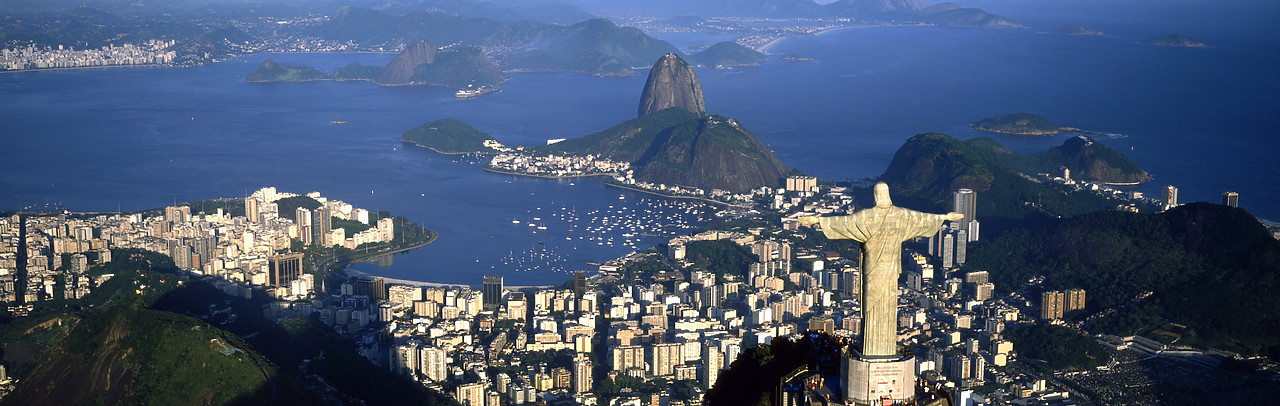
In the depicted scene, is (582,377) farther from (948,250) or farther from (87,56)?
(87,56)

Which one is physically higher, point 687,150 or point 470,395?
point 687,150

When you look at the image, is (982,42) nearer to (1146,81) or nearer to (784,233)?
(1146,81)

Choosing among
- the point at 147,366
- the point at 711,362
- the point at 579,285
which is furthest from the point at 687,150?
the point at 147,366

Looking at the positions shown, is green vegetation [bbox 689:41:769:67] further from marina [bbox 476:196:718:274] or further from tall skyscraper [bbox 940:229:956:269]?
tall skyscraper [bbox 940:229:956:269]

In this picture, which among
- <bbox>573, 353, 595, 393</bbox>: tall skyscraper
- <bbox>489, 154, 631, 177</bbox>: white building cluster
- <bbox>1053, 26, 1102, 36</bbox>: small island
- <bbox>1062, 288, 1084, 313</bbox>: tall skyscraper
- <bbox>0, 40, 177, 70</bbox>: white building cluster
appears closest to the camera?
<bbox>573, 353, 595, 393</bbox>: tall skyscraper

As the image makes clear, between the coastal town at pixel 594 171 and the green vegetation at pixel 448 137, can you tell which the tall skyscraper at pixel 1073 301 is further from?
the green vegetation at pixel 448 137

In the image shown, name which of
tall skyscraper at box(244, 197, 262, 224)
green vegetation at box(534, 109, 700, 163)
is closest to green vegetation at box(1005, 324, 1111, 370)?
tall skyscraper at box(244, 197, 262, 224)

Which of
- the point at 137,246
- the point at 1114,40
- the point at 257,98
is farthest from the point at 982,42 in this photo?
the point at 137,246
